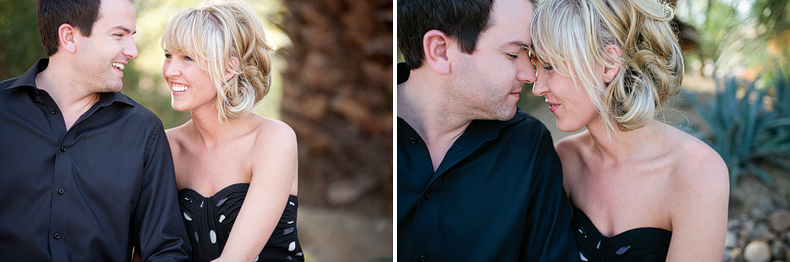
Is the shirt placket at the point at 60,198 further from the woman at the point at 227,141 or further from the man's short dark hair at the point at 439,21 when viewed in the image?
the man's short dark hair at the point at 439,21

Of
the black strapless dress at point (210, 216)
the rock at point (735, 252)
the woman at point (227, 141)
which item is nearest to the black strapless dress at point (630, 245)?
the woman at point (227, 141)

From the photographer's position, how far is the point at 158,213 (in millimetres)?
1937

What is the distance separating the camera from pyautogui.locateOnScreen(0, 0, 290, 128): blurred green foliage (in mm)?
3138

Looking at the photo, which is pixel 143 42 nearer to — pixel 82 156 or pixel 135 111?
pixel 135 111

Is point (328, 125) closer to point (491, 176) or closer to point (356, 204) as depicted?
point (356, 204)

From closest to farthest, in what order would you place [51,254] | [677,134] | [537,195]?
[51,254], [677,134], [537,195]

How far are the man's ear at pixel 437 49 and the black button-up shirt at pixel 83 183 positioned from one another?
1.19m

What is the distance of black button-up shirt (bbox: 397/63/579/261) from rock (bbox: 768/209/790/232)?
109 inches

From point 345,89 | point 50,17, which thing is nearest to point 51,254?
point 50,17

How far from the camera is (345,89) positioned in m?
4.57

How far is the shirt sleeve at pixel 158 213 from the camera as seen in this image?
1.90 meters

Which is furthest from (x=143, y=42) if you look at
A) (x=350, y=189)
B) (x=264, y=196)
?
(x=264, y=196)

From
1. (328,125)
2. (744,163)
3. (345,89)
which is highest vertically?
(345,89)

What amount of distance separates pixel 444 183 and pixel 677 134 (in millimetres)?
980
